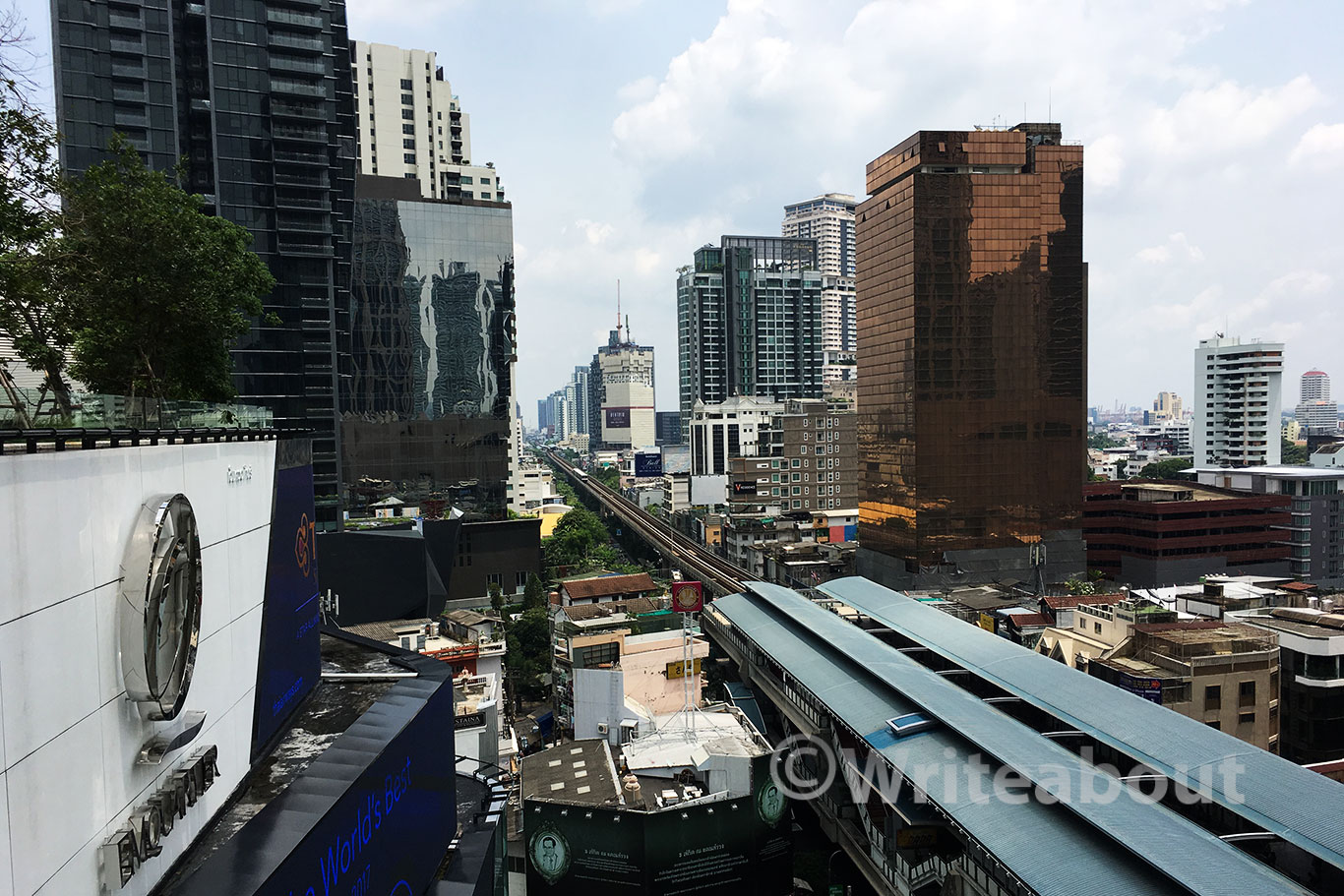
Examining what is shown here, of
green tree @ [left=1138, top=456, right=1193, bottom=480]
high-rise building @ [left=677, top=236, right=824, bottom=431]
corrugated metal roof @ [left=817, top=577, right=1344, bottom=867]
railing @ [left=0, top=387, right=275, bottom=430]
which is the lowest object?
corrugated metal roof @ [left=817, top=577, right=1344, bottom=867]

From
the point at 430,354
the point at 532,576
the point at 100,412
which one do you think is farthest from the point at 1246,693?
the point at 430,354

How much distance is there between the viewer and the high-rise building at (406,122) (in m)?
100

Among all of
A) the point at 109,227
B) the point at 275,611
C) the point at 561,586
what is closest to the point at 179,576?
the point at 275,611

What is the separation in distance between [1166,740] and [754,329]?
443 feet

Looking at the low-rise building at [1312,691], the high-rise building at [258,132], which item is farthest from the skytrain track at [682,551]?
the low-rise building at [1312,691]

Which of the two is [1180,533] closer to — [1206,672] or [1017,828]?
[1206,672]

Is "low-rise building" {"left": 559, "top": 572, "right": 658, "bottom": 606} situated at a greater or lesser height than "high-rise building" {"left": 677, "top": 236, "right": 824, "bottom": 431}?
lesser

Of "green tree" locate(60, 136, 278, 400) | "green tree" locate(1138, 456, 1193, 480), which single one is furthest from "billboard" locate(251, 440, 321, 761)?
"green tree" locate(1138, 456, 1193, 480)

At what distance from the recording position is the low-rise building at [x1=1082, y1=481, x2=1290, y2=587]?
70625mm

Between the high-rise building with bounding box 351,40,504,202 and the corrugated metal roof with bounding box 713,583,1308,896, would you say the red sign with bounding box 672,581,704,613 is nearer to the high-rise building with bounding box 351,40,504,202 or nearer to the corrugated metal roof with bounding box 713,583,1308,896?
the corrugated metal roof with bounding box 713,583,1308,896

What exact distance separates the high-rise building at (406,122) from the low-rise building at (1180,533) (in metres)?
77.1

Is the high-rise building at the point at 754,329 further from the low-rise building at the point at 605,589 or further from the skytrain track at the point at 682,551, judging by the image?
the low-rise building at the point at 605,589

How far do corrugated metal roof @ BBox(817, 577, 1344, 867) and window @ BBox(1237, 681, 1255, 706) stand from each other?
7201mm

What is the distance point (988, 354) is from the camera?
6931 centimetres
